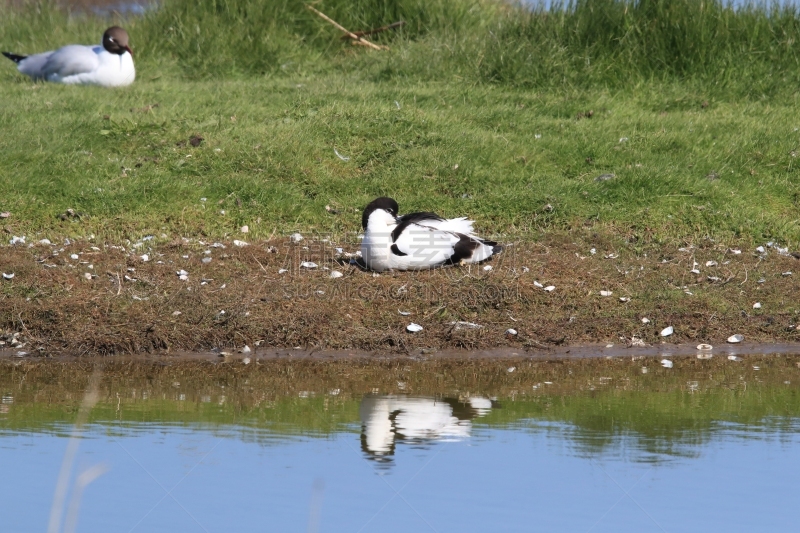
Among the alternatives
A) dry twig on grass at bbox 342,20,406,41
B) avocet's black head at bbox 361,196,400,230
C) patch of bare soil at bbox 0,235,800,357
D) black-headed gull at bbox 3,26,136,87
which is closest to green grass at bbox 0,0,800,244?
dry twig on grass at bbox 342,20,406,41

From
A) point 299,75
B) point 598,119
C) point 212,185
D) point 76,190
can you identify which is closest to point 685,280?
point 598,119

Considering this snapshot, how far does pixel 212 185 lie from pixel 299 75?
415 centimetres

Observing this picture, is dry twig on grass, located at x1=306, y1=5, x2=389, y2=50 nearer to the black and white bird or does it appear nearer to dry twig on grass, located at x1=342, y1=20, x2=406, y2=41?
dry twig on grass, located at x1=342, y1=20, x2=406, y2=41

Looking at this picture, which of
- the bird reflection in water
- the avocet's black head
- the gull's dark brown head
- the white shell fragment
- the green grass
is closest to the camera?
the bird reflection in water

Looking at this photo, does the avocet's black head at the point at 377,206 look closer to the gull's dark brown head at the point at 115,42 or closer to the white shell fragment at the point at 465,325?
the white shell fragment at the point at 465,325

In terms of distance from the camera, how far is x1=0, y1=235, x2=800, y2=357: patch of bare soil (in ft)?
24.4

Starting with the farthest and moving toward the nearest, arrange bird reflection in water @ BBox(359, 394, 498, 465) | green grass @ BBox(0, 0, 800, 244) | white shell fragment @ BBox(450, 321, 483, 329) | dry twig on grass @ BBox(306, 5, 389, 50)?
dry twig on grass @ BBox(306, 5, 389, 50), green grass @ BBox(0, 0, 800, 244), white shell fragment @ BBox(450, 321, 483, 329), bird reflection in water @ BBox(359, 394, 498, 465)

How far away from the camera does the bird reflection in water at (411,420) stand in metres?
5.45

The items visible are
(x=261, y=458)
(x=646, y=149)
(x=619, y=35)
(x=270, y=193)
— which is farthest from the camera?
(x=619, y=35)

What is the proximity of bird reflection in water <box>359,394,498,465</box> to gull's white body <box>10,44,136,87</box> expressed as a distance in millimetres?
7772

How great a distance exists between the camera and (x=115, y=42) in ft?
42.3

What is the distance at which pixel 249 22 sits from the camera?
14.0 meters

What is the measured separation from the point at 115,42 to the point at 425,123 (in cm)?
434

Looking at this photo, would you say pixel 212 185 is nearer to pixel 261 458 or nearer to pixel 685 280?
pixel 685 280
